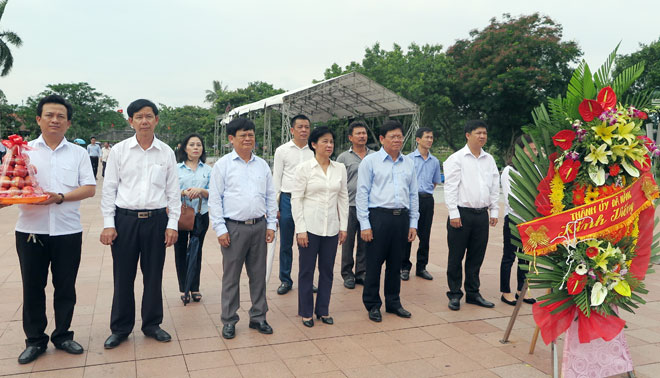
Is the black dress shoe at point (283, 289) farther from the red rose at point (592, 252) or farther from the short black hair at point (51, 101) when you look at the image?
the red rose at point (592, 252)

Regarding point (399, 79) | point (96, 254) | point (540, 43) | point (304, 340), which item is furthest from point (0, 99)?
point (304, 340)

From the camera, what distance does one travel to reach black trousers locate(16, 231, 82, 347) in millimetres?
3148

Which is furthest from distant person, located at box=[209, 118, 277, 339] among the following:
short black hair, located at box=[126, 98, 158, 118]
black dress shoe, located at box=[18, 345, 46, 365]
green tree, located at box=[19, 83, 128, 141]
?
green tree, located at box=[19, 83, 128, 141]

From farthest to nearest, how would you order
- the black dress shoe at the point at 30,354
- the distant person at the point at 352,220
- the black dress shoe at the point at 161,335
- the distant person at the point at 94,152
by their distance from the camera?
the distant person at the point at 94,152 < the distant person at the point at 352,220 < the black dress shoe at the point at 161,335 < the black dress shoe at the point at 30,354

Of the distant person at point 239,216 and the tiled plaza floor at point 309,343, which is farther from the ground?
the distant person at point 239,216

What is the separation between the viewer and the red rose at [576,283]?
2875mm

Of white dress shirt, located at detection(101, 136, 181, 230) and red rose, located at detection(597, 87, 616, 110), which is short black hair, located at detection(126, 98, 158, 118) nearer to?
white dress shirt, located at detection(101, 136, 181, 230)

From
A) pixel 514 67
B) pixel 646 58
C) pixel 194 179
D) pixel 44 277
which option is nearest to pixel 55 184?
pixel 44 277

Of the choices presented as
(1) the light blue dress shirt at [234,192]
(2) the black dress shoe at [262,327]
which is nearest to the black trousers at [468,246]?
(2) the black dress shoe at [262,327]

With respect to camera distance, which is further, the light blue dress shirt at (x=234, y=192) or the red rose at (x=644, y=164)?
the light blue dress shirt at (x=234, y=192)

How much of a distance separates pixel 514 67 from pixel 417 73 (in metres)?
4.43

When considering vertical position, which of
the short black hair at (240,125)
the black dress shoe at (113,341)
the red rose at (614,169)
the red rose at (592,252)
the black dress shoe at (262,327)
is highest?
the short black hair at (240,125)

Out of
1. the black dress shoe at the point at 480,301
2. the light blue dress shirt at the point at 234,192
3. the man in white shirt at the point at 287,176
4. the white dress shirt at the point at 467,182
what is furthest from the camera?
the man in white shirt at the point at 287,176

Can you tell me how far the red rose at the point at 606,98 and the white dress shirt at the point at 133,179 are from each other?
297 cm
